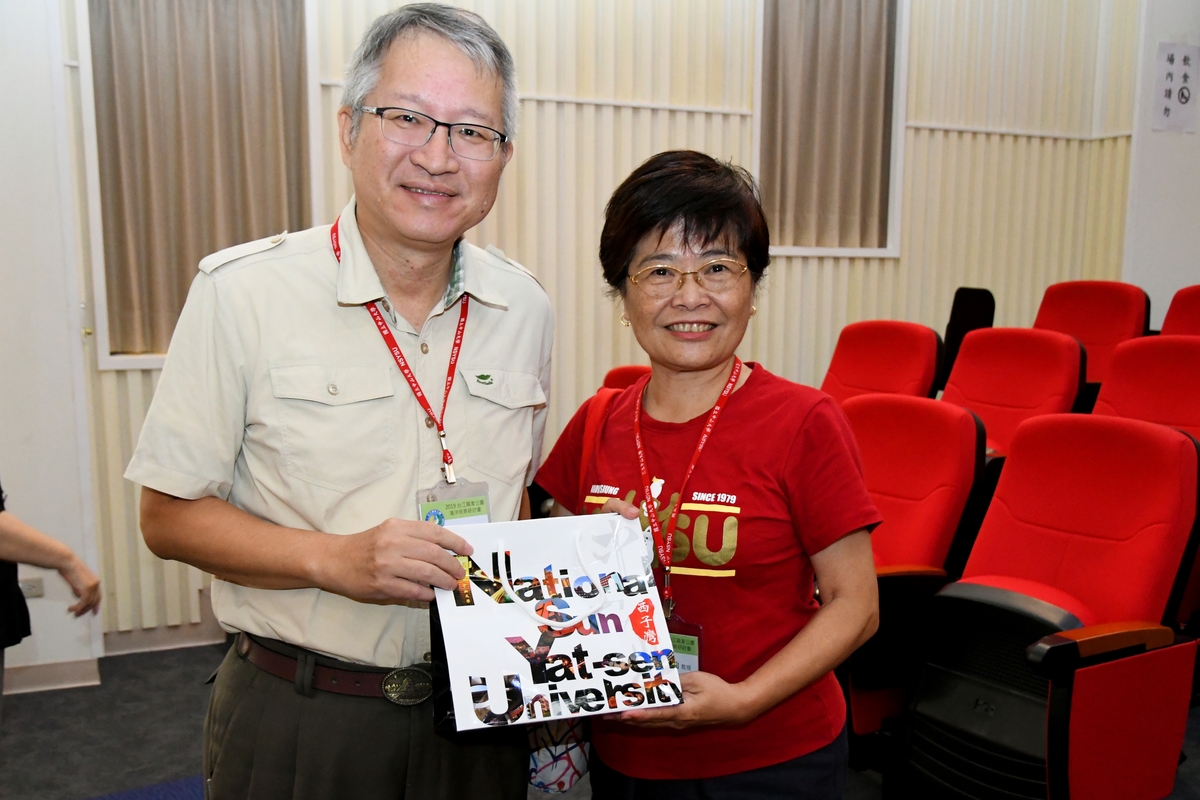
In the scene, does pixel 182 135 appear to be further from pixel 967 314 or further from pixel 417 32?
pixel 967 314

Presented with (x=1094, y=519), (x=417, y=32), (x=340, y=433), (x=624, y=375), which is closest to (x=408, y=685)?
(x=340, y=433)

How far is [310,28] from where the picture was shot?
4375 mm

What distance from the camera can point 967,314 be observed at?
217 inches

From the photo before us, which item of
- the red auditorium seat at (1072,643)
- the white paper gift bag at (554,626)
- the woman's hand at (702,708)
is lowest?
the red auditorium seat at (1072,643)

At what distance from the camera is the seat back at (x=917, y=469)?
2861 mm

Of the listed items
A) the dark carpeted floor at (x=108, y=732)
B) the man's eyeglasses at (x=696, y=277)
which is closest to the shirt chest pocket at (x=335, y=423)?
the man's eyeglasses at (x=696, y=277)

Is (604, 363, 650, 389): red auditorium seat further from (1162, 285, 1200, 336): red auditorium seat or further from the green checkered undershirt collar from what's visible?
(1162, 285, 1200, 336): red auditorium seat

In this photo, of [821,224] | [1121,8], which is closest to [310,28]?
[821,224]

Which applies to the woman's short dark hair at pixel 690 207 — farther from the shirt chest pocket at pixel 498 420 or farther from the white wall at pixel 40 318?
the white wall at pixel 40 318

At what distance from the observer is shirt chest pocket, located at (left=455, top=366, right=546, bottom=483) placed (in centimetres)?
144

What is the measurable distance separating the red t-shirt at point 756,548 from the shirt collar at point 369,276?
41cm

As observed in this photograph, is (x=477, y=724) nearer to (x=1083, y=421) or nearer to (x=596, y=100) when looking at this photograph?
(x=1083, y=421)

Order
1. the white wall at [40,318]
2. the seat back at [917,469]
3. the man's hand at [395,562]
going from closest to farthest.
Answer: the man's hand at [395,562] → the seat back at [917,469] → the white wall at [40,318]

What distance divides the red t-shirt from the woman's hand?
13 centimetres
